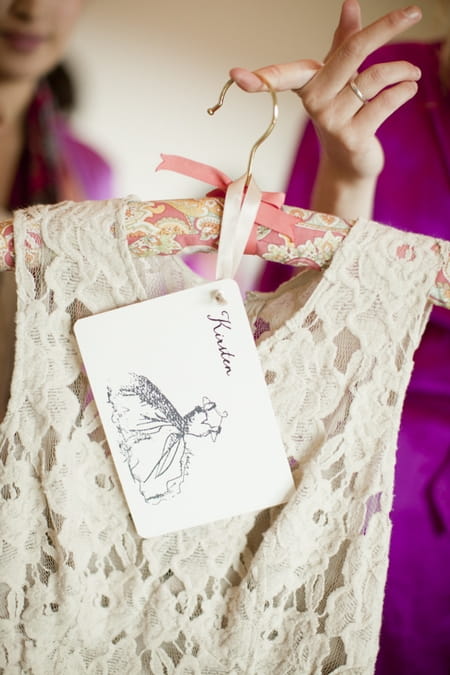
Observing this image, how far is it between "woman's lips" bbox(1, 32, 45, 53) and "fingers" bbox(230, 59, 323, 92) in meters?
0.78

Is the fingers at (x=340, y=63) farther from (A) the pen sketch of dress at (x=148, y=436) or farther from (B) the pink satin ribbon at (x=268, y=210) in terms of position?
(A) the pen sketch of dress at (x=148, y=436)

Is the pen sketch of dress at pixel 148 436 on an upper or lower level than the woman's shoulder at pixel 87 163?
lower

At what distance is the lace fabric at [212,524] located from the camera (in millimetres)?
470

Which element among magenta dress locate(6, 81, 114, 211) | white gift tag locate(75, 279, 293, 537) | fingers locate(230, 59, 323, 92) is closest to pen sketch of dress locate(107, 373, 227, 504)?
white gift tag locate(75, 279, 293, 537)

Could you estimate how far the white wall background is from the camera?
116cm

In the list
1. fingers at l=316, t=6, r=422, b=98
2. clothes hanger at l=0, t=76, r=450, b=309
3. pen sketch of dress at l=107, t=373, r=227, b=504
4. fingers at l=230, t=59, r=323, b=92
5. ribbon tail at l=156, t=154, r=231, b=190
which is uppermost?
fingers at l=316, t=6, r=422, b=98

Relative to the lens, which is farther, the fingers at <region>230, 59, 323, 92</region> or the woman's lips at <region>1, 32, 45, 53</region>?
A: the woman's lips at <region>1, 32, 45, 53</region>

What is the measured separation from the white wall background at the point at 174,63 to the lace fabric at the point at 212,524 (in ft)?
2.56

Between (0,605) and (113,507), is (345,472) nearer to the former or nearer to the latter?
(113,507)

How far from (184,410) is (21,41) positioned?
908 mm

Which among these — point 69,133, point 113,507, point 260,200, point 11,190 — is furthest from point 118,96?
point 113,507

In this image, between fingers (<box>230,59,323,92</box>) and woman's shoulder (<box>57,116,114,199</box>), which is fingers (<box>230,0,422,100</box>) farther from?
woman's shoulder (<box>57,116,114,199</box>)

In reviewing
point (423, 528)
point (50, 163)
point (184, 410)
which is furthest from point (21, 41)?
point (423, 528)

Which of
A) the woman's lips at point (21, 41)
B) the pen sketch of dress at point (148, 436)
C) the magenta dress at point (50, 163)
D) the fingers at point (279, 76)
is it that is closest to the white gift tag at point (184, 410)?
the pen sketch of dress at point (148, 436)
